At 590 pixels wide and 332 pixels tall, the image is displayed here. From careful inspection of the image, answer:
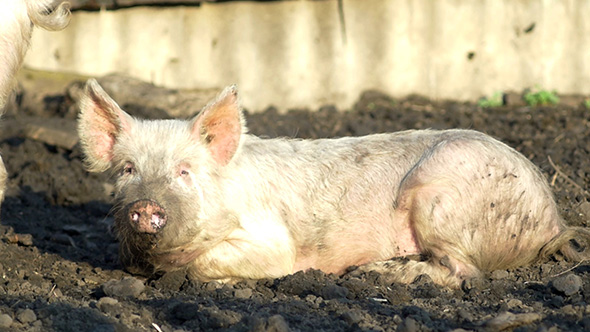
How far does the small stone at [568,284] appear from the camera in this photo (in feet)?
14.1

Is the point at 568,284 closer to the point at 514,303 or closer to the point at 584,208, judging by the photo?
the point at 514,303

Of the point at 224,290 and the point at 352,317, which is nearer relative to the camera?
the point at 352,317

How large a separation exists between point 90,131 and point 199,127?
65 cm

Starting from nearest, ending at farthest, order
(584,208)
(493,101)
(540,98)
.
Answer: (584,208) → (540,98) → (493,101)

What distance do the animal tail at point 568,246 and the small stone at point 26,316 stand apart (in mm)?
2959

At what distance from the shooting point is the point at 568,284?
434 cm

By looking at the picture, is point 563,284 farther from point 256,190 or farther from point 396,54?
point 396,54

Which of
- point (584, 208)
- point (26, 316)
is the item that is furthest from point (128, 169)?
point (584, 208)

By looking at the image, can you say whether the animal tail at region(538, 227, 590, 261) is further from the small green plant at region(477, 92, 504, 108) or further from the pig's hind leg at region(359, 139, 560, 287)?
the small green plant at region(477, 92, 504, 108)

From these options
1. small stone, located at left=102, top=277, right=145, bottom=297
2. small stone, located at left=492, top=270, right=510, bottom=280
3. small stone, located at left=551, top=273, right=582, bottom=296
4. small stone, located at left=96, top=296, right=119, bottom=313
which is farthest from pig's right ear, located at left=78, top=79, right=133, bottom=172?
small stone, located at left=551, top=273, right=582, bottom=296

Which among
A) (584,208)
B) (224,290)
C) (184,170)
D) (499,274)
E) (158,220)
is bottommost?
(499,274)

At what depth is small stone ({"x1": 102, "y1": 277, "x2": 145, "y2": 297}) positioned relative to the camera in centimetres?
439

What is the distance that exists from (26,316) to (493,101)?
7436 mm

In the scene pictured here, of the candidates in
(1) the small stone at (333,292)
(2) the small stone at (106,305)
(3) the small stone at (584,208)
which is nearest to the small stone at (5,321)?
(2) the small stone at (106,305)
